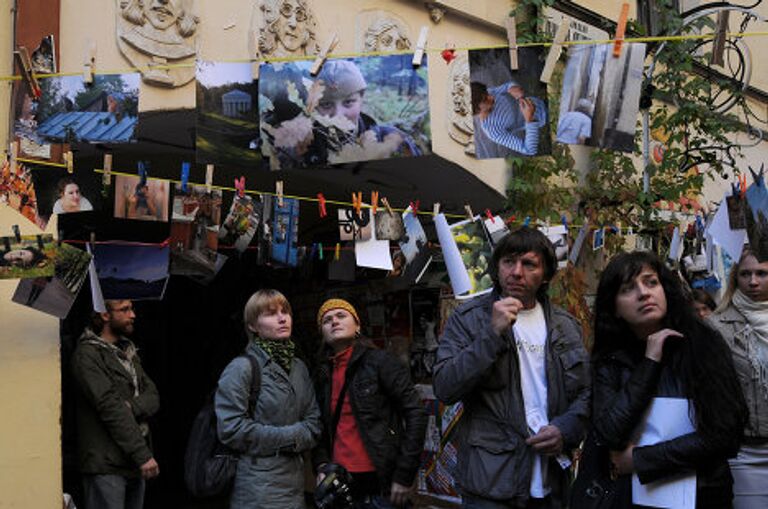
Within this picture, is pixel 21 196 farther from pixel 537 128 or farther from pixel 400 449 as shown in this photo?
pixel 537 128

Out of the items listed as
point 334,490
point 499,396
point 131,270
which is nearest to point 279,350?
point 334,490

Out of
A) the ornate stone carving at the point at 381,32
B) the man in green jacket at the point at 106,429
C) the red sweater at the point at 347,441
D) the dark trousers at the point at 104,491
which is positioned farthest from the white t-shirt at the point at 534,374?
the ornate stone carving at the point at 381,32

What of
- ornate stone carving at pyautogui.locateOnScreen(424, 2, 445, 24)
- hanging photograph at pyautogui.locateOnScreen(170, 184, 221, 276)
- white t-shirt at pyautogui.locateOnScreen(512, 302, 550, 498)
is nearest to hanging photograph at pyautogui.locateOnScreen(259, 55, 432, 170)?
hanging photograph at pyautogui.locateOnScreen(170, 184, 221, 276)

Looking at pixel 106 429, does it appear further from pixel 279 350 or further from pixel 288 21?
pixel 288 21

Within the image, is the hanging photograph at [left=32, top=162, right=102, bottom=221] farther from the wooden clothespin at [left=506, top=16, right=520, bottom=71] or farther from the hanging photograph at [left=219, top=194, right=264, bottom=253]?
the wooden clothespin at [left=506, top=16, right=520, bottom=71]

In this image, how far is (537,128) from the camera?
14.4 feet

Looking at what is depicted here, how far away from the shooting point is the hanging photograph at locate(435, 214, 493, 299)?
4.56 m

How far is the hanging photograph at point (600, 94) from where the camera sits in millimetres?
4289

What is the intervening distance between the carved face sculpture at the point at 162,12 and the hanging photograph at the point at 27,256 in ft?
5.46

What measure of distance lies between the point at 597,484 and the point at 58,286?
8.56ft

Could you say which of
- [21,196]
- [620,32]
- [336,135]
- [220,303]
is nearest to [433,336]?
[220,303]

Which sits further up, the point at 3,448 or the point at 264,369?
the point at 264,369

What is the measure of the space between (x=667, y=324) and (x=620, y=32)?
1769mm

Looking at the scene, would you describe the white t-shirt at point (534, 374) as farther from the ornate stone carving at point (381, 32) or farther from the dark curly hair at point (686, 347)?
the ornate stone carving at point (381, 32)
